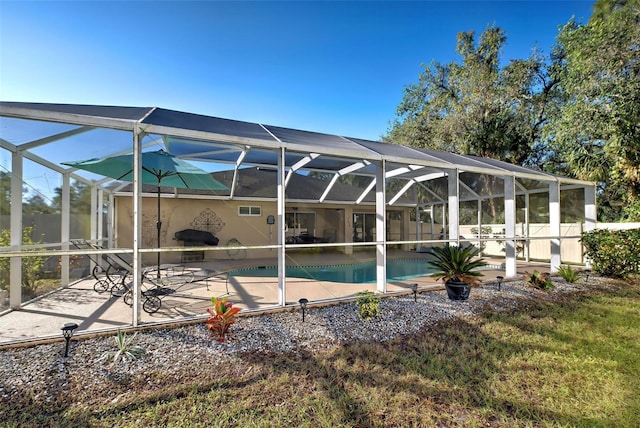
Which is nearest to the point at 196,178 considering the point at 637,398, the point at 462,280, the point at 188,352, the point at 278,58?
the point at 188,352

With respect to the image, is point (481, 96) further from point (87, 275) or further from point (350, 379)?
point (87, 275)

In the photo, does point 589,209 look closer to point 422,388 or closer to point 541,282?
point 541,282

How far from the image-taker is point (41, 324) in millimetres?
4453

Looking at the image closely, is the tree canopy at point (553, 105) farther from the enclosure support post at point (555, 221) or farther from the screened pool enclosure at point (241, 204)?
the enclosure support post at point (555, 221)

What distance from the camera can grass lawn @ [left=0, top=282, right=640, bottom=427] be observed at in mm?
2658

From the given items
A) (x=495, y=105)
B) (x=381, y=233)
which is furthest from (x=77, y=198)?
(x=495, y=105)

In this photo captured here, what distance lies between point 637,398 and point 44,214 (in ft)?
33.4

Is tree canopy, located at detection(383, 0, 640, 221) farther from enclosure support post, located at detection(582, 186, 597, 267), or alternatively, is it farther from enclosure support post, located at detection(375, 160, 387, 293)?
enclosure support post, located at detection(375, 160, 387, 293)

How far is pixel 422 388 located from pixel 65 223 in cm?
808

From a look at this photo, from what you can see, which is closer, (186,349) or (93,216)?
(186,349)

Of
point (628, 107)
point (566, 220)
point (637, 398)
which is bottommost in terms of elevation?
point (637, 398)

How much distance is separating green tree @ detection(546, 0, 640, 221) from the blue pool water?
24.9ft

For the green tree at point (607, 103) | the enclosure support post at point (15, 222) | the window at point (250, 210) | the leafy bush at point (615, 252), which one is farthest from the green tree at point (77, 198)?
the green tree at point (607, 103)

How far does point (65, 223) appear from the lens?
662cm
